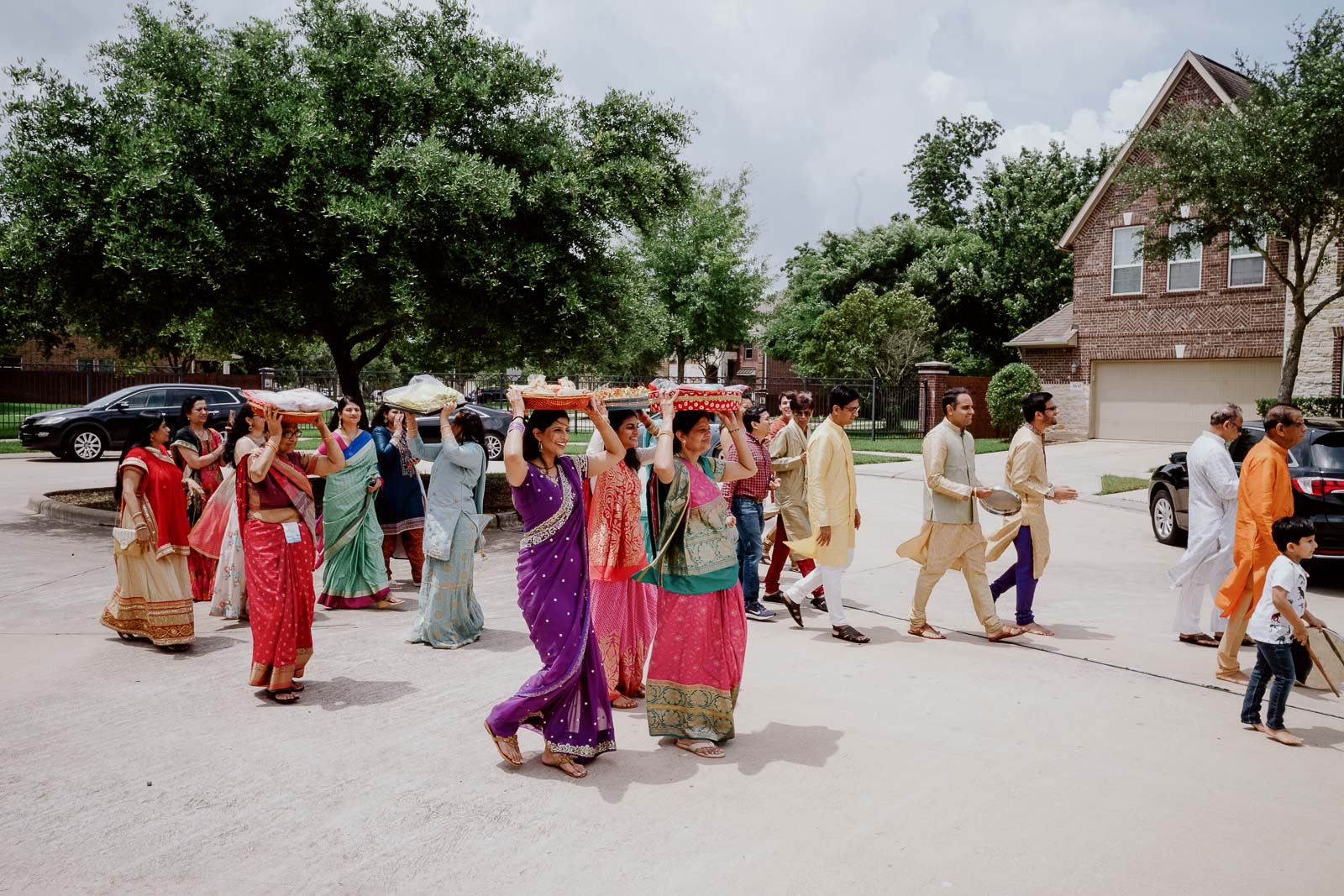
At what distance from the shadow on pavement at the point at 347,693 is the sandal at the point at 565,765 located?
1.50 m

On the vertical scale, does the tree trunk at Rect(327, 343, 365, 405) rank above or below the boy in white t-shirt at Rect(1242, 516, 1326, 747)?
above

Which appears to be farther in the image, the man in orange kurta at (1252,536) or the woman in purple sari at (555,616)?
the man in orange kurta at (1252,536)

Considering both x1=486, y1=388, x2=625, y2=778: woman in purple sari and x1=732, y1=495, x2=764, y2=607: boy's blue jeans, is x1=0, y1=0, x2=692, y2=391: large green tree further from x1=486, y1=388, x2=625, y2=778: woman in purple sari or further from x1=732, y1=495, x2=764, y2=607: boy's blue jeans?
x1=486, y1=388, x2=625, y2=778: woman in purple sari

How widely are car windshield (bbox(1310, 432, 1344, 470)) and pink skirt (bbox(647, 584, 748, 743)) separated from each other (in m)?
7.16

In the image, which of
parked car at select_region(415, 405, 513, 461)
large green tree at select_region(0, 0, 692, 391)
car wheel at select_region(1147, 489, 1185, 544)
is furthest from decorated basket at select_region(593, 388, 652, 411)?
parked car at select_region(415, 405, 513, 461)

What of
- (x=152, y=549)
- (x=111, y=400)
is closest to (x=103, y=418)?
(x=111, y=400)

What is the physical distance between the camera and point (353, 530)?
26.9 feet

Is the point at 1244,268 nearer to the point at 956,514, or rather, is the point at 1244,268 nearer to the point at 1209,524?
the point at 1209,524

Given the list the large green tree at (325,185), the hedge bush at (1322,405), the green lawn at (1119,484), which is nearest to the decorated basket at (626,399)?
the large green tree at (325,185)

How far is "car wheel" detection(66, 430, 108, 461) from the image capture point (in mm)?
21219

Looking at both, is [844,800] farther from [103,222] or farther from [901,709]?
[103,222]

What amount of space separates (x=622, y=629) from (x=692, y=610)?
103cm

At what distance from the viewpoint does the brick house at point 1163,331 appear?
945 inches

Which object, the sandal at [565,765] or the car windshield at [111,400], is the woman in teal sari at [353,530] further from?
the car windshield at [111,400]
